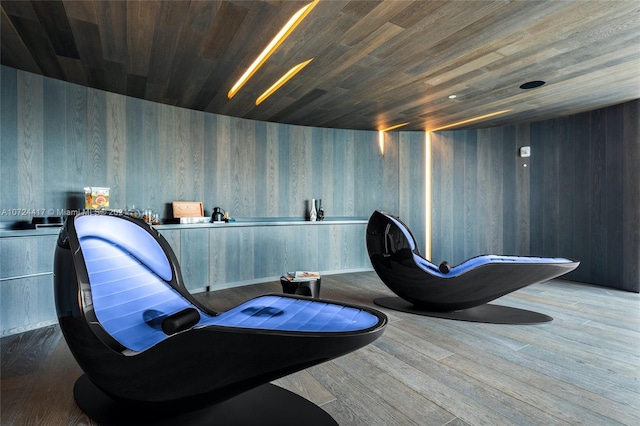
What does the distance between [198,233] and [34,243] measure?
1595mm

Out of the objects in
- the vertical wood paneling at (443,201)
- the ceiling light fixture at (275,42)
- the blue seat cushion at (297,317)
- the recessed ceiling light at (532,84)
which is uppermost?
the ceiling light fixture at (275,42)

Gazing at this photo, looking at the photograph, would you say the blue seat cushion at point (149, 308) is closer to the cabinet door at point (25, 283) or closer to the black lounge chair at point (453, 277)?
the cabinet door at point (25, 283)

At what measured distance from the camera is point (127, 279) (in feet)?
6.31

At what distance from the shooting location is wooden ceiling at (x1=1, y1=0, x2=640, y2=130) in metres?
2.27

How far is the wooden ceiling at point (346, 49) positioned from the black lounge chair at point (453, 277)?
1577 mm

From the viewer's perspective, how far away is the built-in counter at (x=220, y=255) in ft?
9.06

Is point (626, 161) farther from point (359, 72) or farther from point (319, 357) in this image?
point (319, 357)

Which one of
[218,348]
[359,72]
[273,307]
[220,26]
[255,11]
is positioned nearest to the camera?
[218,348]

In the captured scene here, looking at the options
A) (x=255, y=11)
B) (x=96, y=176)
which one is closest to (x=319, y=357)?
(x=255, y=11)

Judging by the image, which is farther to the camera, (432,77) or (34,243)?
(432,77)

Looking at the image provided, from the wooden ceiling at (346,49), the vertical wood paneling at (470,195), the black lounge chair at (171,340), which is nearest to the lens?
the black lounge chair at (171,340)

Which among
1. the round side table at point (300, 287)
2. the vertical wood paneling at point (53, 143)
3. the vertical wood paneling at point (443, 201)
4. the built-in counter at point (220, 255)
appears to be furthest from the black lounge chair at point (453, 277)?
the vertical wood paneling at point (53, 143)

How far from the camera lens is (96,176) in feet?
12.4

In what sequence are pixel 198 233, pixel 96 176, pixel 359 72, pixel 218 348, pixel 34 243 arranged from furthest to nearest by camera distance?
pixel 198 233 → pixel 96 176 → pixel 359 72 → pixel 34 243 → pixel 218 348
